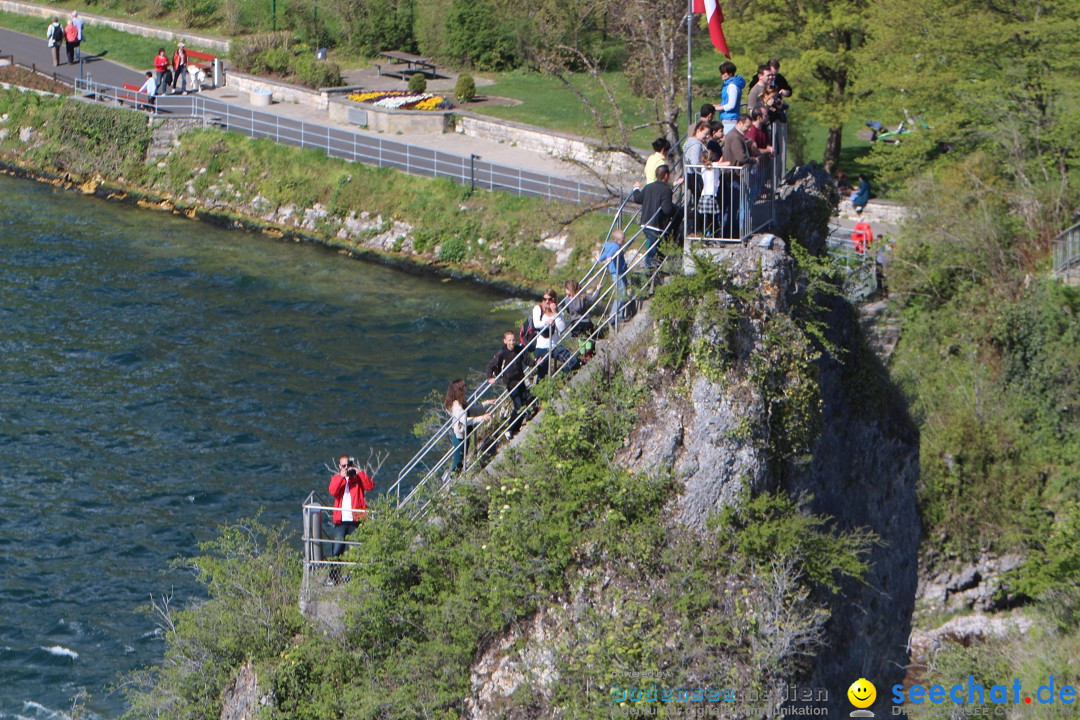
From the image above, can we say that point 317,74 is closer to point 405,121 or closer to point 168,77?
point 168,77

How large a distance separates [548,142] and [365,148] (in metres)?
5.55

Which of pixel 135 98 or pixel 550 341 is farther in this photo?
pixel 135 98

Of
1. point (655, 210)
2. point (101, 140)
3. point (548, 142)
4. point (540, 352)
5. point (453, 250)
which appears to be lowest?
point (453, 250)

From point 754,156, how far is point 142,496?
1444 centimetres

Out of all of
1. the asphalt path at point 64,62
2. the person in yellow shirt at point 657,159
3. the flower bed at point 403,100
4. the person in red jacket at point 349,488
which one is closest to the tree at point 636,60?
the flower bed at point 403,100

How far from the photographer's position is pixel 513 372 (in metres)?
16.3

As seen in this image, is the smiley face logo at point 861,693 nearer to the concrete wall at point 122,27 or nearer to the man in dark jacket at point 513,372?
the man in dark jacket at point 513,372

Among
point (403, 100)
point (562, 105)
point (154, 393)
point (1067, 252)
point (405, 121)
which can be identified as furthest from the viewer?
point (562, 105)

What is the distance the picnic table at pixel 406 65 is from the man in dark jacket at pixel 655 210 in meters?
36.7

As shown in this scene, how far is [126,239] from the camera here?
41.1 meters

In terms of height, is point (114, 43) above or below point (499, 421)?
above

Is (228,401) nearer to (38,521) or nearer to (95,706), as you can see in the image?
(38,521)

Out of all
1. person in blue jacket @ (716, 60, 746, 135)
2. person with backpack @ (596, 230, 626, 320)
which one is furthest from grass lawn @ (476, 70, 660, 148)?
person with backpack @ (596, 230, 626, 320)

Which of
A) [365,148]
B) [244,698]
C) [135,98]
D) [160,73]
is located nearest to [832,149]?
[365,148]
